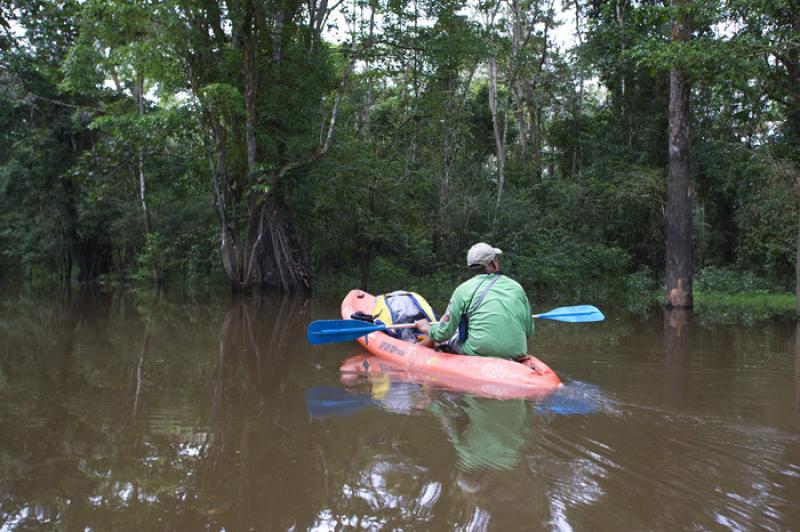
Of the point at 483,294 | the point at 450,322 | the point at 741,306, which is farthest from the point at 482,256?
the point at 741,306

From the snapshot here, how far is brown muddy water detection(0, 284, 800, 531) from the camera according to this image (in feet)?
8.42

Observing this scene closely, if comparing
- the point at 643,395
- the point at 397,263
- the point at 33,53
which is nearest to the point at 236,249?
the point at 397,263

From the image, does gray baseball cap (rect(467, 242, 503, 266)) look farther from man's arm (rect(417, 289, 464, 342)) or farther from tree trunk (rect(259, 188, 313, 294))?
tree trunk (rect(259, 188, 313, 294))

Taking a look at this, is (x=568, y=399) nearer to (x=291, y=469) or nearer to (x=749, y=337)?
(x=291, y=469)

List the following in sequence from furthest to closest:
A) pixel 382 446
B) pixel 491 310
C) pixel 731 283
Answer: pixel 731 283
pixel 491 310
pixel 382 446

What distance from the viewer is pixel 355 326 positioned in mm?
6652

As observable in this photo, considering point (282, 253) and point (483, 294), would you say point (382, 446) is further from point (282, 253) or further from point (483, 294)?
point (282, 253)

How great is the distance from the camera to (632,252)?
16.8 meters

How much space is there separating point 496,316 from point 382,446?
6.75ft

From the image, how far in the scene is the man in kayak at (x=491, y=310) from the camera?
5.18 metres

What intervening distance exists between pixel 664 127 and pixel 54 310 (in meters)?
14.5

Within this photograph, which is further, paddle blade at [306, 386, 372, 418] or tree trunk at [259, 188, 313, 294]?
tree trunk at [259, 188, 313, 294]

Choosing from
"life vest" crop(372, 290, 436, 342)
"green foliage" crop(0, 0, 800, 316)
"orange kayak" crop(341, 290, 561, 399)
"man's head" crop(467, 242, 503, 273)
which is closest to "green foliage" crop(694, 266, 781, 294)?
"green foliage" crop(0, 0, 800, 316)

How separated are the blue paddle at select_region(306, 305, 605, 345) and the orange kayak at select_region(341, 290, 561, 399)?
25cm
